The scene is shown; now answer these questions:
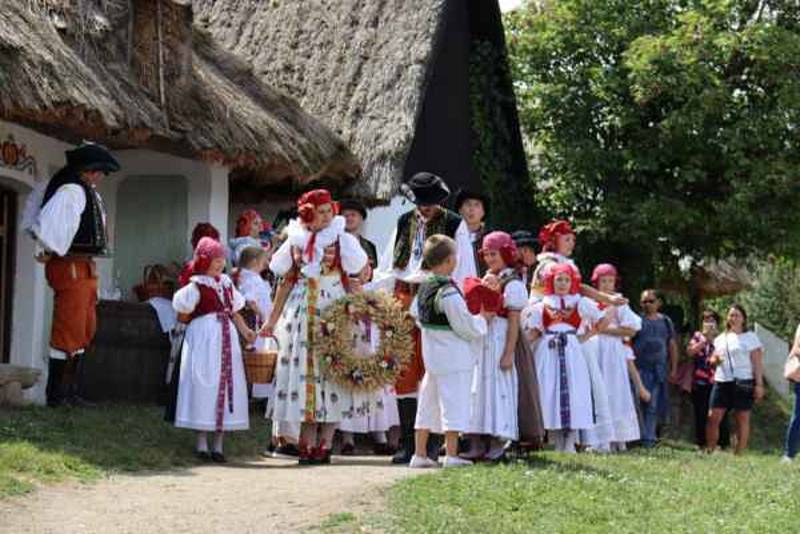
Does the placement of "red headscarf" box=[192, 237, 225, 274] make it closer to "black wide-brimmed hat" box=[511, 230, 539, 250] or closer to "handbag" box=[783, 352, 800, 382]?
"black wide-brimmed hat" box=[511, 230, 539, 250]

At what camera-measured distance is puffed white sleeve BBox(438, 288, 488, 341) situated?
30.8 feet

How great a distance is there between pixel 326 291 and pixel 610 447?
369 cm

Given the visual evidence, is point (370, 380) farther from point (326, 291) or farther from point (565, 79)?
point (565, 79)

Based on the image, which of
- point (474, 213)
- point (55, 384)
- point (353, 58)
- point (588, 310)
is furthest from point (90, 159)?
point (353, 58)

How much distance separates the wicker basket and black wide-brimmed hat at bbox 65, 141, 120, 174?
185 cm

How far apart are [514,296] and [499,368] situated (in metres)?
0.48

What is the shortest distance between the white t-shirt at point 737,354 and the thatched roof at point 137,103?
4169 mm

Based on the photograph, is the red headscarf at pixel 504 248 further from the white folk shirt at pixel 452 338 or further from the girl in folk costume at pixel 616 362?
the girl in folk costume at pixel 616 362

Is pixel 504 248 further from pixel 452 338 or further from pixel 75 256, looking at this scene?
pixel 75 256

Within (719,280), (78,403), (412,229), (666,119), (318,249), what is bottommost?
(78,403)

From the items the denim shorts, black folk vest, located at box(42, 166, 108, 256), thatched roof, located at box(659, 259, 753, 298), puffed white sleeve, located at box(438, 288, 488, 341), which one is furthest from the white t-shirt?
thatched roof, located at box(659, 259, 753, 298)

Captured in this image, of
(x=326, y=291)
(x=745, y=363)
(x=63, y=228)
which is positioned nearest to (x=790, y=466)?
(x=745, y=363)

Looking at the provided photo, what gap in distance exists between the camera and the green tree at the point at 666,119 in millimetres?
18844

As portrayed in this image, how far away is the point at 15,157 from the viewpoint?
12125 mm
